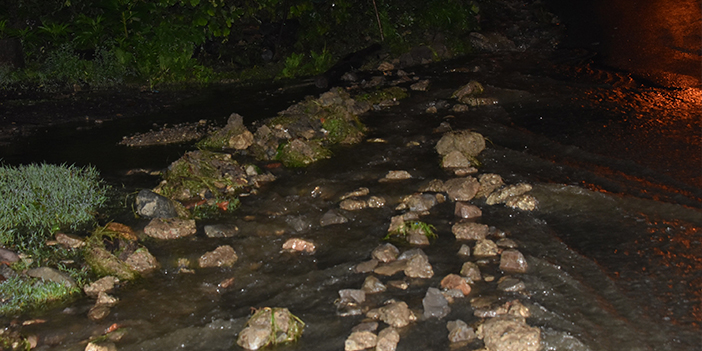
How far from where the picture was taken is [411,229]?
3896 millimetres

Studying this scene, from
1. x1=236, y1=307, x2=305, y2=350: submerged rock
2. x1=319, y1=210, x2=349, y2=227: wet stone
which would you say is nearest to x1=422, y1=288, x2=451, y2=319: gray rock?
x1=236, y1=307, x2=305, y2=350: submerged rock

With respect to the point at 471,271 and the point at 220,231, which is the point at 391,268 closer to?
the point at 471,271

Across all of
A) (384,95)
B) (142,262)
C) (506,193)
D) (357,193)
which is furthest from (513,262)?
(384,95)

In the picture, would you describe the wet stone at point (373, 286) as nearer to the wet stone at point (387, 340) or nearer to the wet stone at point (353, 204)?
the wet stone at point (387, 340)

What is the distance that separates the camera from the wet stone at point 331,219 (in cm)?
420

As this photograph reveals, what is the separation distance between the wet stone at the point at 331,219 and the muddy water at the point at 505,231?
6 centimetres

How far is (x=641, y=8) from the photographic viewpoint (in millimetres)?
10625

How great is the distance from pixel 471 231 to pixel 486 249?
24cm

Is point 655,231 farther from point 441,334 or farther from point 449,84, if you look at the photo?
point 449,84

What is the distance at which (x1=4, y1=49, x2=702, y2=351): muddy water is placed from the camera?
3014mm

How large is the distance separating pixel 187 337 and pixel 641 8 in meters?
10.6

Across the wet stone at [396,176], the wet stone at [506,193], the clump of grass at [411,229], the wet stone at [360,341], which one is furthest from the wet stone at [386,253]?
the wet stone at [396,176]

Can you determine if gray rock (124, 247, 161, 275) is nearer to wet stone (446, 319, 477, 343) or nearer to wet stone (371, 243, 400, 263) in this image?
wet stone (371, 243, 400, 263)

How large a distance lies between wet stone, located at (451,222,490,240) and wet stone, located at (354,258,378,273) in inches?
25.6
